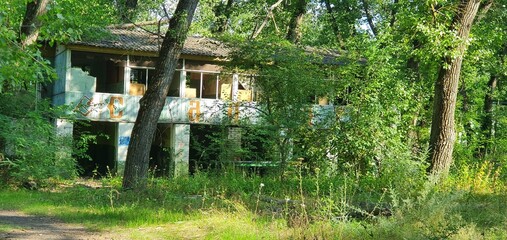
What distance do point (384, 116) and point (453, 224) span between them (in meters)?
13.1

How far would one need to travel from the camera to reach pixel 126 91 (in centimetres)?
3017

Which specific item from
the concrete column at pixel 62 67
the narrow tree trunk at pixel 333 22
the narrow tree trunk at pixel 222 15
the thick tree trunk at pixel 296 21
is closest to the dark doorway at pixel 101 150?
the concrete column at pixel 62 67

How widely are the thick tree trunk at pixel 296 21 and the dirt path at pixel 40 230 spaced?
23.3 m

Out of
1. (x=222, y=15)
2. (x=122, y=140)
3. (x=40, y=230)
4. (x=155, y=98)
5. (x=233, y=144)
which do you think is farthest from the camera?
(x=122, y=140)

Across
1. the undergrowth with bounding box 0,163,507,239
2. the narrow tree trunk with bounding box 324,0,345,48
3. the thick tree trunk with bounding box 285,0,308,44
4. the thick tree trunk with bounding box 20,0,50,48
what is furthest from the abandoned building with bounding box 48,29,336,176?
the thick tree trunk with bounding box 20,0,50,48

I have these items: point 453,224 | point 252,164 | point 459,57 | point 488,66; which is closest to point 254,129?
point 252,164

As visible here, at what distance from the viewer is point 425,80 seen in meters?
31.3

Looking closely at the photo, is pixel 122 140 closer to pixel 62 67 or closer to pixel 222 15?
pixel 62 67

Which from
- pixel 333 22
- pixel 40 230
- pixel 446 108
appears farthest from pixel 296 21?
pixel 40 230

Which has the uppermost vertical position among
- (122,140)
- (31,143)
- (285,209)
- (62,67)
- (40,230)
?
(62,67)

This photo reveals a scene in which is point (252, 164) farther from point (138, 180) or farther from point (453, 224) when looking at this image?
point (453, 224)

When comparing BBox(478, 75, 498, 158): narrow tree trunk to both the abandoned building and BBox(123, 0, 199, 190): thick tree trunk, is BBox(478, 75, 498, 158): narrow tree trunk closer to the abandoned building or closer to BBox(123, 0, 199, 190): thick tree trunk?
the abandoned building

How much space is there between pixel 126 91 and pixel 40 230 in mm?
19449

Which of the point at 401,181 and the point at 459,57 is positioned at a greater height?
the point at 459,57
